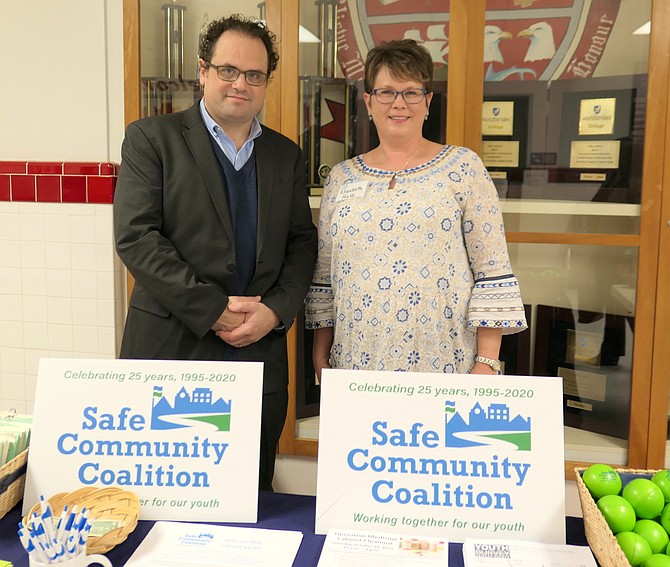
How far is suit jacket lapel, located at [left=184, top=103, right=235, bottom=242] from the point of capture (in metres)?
1.90

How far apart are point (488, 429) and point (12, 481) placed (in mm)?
958

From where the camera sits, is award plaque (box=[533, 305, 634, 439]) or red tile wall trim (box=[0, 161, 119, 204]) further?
red tile wall trim (box=[0, 161, 119, 204])

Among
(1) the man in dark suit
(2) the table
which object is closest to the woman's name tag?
(1) the man in dark suit

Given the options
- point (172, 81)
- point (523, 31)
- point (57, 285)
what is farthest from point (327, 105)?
point (57, 285)

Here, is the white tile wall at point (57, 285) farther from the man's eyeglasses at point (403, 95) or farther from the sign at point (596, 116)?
the sign at point (596, 116)

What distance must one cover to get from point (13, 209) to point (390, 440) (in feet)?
6.37

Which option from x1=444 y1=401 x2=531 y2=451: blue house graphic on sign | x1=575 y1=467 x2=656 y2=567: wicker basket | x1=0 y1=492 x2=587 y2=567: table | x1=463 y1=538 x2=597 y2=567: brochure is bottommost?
x1=0 y1=492 x2=587 y2=567: table

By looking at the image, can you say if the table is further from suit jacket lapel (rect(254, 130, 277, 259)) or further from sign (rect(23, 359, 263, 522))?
suit jacket lapel (rect(254, 130, 277, 259))

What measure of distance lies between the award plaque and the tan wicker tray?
179 cm

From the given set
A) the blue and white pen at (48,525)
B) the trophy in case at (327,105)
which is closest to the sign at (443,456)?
the blue and white pen at (48,525)

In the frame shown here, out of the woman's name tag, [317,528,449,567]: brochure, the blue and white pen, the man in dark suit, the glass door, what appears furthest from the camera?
the glass door

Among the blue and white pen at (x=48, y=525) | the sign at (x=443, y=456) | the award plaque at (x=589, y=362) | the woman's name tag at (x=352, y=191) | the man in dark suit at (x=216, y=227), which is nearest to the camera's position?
the blue and white pen at (x=48, y=525)

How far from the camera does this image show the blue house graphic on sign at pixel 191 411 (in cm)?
144

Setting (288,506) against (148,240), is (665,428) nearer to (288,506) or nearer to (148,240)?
(288,506)
